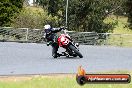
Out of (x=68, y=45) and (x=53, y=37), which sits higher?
(x=53, y=37)

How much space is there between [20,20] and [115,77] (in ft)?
121

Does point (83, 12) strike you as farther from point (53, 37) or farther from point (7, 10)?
point (53, 37)

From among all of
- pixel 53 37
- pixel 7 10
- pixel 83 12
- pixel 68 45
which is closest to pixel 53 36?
pixel 53 37

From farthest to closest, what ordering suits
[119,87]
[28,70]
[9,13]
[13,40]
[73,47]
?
[9,13], [13,40], [73,47], [28,70], [119,87]

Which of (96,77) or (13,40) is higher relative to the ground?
(96,77)

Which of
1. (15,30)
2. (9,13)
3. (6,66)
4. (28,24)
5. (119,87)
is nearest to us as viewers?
(119,87)

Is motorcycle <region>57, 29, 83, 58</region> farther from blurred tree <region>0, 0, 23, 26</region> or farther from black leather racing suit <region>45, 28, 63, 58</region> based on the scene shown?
blurred tree <region>0, 0, 23, 26</region>

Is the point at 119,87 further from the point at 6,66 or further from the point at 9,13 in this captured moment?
the point at 9,13

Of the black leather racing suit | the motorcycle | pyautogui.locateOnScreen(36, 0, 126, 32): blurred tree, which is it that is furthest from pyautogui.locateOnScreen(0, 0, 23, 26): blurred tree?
the motorcycle

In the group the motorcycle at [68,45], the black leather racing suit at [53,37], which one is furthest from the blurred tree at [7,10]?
the motorcycle at [68,45]

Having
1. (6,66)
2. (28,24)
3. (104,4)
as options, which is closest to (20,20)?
(28,24)

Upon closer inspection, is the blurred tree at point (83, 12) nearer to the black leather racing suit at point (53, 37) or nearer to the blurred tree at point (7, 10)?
the blurred tree at point (7, 10)

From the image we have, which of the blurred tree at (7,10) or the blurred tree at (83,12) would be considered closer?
the blurred tree at (83,12)

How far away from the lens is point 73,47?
677 inches
